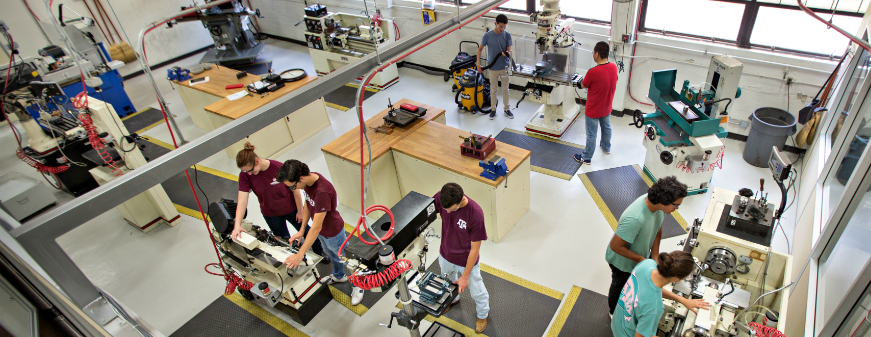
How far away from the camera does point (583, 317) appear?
359 centimetres

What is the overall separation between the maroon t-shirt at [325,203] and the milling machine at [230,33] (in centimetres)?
631

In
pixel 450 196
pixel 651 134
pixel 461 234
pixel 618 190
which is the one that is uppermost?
pixel 450 196

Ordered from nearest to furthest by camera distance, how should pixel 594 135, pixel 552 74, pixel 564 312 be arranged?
pixel 564 312 < pixel 594 135 < pixel 552 74

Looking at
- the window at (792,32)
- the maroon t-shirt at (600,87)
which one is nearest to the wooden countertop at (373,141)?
the maroon t-shirt at (600,87)

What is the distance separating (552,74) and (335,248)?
3.43 meters

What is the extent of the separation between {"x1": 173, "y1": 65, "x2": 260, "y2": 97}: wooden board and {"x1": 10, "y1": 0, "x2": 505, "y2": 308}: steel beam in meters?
4.98

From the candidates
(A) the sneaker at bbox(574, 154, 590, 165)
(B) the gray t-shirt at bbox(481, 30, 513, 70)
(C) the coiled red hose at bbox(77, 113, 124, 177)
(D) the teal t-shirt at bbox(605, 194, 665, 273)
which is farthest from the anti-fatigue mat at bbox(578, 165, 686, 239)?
(C) the coiled red hose at bbox(77, 113, 124, 177)

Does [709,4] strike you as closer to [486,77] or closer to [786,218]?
[786,218]

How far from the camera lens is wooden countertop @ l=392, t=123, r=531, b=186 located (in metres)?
4.14

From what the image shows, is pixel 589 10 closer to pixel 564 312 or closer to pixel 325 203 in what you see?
pixel 564 312

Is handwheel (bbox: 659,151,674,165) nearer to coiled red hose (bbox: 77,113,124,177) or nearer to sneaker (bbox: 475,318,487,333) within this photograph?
sneaker (bbox: 475,318,487,333)

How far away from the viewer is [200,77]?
21.7 ft

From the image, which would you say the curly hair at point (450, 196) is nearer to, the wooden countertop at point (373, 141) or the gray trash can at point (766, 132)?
the wooden countertop at point (373, 141)

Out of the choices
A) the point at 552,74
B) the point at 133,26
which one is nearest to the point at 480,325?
the point at 552,74
